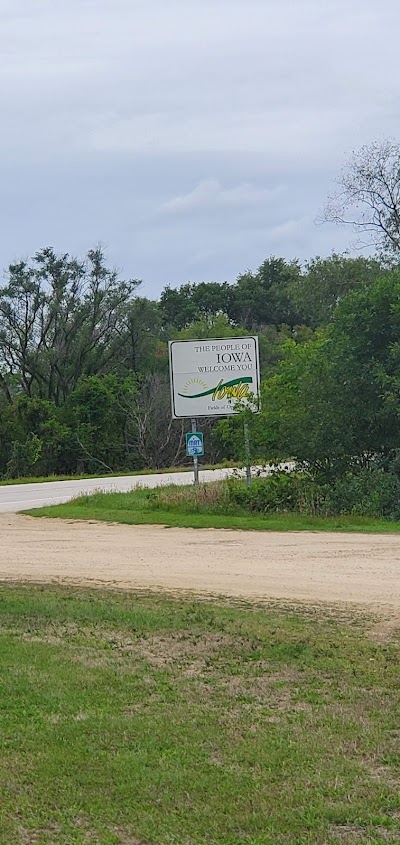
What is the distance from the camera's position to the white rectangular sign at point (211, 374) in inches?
1009

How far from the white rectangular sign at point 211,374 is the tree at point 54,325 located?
26.3 metres

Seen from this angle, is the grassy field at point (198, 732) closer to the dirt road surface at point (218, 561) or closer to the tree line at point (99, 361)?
the dirt road surface at point (218, 561)

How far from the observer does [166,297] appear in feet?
235

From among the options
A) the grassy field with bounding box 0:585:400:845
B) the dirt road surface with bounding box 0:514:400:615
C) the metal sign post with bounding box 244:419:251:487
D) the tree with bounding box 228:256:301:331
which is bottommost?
the grassy field with bounding box 0:585:400:845

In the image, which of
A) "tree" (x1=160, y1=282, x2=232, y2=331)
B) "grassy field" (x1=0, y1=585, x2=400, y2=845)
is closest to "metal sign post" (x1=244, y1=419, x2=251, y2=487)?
"grassy field" (x1=0, y1=585, x2=400, y2=845)

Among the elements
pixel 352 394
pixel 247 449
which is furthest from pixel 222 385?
pixel 352 394

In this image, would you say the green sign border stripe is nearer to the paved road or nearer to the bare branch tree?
the paved road

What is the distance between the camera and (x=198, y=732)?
19.0 ft

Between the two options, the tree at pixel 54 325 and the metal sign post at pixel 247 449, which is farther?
the tree at pixel 54 325

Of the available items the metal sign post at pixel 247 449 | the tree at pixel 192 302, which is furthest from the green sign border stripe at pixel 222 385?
the tree at pixel 192 302

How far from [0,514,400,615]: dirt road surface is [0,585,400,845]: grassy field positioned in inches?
96.5

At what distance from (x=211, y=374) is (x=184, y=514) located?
5483mm

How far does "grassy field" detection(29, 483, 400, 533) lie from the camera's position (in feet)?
60.7

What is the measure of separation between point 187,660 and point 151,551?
27.0ft
